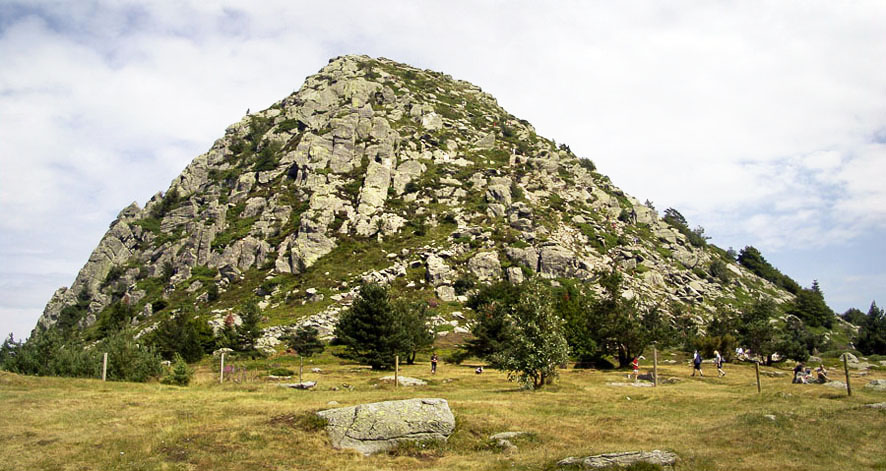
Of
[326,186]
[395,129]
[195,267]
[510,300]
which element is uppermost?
[395,129]

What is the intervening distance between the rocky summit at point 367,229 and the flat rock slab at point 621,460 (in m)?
61.2

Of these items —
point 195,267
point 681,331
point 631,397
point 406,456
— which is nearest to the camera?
point 406,456

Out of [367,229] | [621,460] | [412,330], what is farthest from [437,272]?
[621,460]

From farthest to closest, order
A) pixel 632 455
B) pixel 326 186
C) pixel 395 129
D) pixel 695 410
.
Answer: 1. pixel 395 129
2. pixel 326 186
3. pixel 695 410
4. pixel 632 455

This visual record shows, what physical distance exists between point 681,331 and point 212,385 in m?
79.1

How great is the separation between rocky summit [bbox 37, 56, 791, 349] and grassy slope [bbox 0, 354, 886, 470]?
46.7 metres

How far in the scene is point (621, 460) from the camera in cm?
1535

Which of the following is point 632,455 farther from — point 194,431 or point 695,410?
point 194,431

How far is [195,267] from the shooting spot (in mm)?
116500

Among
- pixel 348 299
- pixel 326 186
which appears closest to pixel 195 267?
pixel 326 186

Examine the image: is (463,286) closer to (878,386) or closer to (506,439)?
(878,386)

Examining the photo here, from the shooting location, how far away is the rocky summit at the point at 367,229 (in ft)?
332

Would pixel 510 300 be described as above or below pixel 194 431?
above

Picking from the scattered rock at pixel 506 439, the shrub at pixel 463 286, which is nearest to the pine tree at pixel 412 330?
the shrub at pixel 463 286
